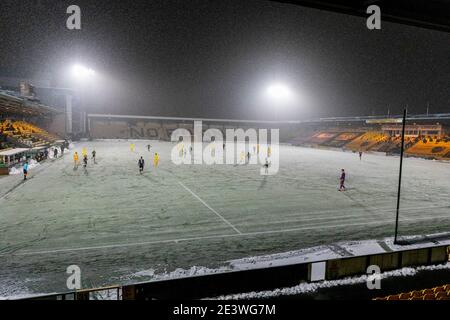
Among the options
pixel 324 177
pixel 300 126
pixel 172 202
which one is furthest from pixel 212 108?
pixel 172 202

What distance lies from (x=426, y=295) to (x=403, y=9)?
17.5ft

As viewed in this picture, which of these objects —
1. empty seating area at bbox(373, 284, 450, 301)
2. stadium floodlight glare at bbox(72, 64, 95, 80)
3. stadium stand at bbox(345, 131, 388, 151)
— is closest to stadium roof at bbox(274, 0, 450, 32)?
empty seating area at bbox(373, 284, 450, 301)

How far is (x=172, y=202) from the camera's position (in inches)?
550

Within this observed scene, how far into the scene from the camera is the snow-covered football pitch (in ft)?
25.1

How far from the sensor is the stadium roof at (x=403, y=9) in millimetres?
4836

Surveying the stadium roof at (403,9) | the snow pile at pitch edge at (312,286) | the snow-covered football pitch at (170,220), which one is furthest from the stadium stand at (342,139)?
the stadium roof at (403,9)

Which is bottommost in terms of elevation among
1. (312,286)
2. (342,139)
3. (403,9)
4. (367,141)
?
(312,286)

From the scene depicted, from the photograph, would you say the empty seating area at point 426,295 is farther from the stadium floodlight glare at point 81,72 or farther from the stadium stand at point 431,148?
the stadium floodlight glare at point 81,72

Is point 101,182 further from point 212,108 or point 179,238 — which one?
point 212,108

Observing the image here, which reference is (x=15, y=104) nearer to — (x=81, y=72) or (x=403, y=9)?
(x=81, y=72)

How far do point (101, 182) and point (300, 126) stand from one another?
204ft

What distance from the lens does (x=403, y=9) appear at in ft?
16.9

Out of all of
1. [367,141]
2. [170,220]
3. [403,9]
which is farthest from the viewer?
[367,141]

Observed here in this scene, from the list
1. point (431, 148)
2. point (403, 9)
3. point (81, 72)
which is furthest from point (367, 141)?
point (403, 9)
